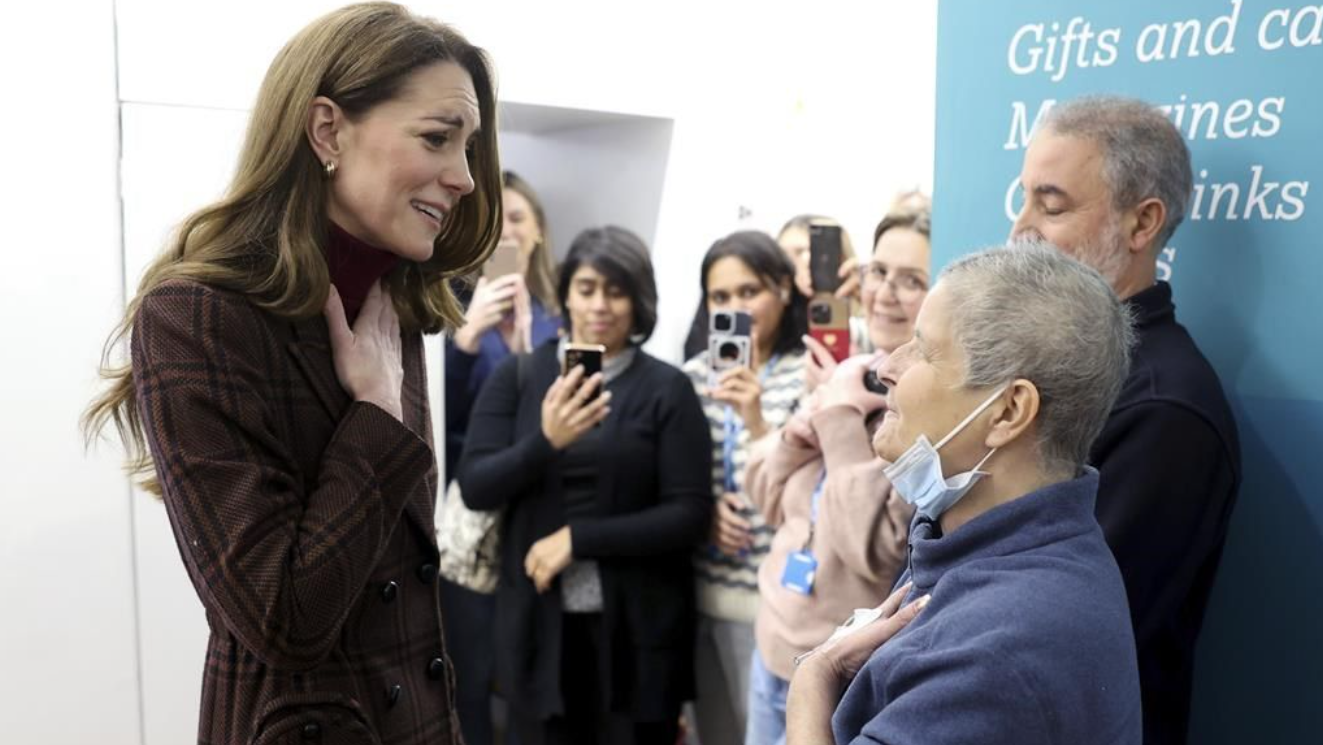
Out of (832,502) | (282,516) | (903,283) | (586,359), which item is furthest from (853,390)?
(282,516)

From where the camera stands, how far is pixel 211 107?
9.63ft

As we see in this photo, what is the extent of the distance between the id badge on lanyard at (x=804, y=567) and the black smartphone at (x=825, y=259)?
64cm

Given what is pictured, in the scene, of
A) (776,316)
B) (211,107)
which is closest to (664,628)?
(776,316)

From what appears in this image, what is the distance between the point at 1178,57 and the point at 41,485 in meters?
2.52

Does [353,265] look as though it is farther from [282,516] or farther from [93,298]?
[93,298]

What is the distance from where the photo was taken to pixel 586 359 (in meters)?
2.96

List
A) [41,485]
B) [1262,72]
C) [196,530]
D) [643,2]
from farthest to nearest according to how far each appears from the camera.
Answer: [643,2]
[41,485]
[1262,72]
[196,530]

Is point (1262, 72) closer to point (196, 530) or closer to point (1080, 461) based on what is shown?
point (1080, 461)

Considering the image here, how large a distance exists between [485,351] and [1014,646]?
2776 millimetres

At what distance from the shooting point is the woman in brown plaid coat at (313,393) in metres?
1.33

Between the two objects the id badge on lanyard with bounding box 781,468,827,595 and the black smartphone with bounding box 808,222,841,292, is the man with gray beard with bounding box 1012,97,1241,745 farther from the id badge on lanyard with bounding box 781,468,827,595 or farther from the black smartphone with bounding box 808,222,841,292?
the black smartphone with bounding box 808,222,841,292

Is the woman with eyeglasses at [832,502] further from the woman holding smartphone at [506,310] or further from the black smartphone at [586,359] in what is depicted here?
the woman holding smartphone at [506,310]

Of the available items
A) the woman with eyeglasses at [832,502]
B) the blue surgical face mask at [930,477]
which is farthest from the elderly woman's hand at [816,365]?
the blue surgical face mask at [930,477]

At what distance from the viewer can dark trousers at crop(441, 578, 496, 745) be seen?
335 centimetres
